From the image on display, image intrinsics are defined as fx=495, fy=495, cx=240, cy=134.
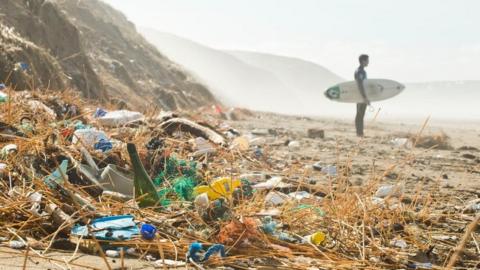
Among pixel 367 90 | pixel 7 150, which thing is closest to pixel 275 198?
pixel 7 150

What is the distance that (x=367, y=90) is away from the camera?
43.5ft

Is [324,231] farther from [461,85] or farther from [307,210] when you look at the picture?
[461,85]

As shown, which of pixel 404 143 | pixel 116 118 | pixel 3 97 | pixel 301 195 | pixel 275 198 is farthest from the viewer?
pixel 404 143

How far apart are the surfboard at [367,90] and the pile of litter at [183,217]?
921cm

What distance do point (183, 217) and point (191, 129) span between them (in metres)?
3.24

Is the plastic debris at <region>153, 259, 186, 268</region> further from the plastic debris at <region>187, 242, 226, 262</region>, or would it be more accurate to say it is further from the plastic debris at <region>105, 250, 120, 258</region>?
the plastic debris at <region>105, 250, 120, 258</region>

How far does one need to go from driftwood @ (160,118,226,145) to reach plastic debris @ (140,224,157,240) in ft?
10.7

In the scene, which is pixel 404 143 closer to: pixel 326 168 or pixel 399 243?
pixel 326 168

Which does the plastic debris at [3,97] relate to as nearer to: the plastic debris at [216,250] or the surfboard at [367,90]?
the plastic debris at [216,250]

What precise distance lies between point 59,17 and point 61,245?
962 cm

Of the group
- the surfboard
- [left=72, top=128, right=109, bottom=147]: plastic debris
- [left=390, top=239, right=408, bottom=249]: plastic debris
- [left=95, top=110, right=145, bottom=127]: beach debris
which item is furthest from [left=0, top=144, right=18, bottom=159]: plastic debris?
the surfboard

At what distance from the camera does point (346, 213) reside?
251 cm

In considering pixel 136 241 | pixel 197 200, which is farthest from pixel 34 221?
pixel 197 200

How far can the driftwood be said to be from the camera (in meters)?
5.31
